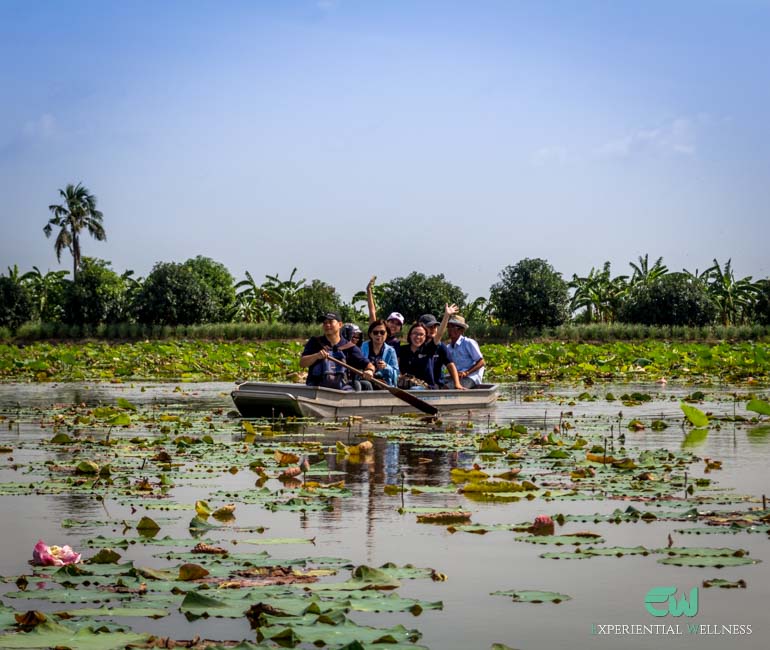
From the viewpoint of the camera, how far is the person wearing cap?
17906mm

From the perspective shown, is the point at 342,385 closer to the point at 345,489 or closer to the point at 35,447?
the point at 35,447

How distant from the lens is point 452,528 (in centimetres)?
727

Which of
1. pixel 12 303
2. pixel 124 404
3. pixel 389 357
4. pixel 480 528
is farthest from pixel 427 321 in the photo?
pixel 12 303

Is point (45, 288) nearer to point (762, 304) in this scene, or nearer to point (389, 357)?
point (762, 304)

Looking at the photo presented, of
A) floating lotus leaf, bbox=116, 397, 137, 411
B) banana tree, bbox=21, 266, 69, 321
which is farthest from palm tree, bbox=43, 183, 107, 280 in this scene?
floating lotus leaf, bbox=116, 397, 137, 411

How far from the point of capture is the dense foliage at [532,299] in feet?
204

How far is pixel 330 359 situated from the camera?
51.0 feet

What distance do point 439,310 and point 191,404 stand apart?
4508 cm

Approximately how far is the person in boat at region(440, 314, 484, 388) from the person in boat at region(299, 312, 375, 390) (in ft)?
6.73

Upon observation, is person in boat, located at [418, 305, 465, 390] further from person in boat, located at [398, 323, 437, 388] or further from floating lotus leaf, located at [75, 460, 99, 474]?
floating lotus leaf, located at [75, 460, 99, 474]

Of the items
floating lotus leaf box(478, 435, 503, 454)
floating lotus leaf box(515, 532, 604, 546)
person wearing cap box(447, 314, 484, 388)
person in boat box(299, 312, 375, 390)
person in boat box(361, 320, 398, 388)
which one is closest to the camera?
floating lotus leaf box(515, 532, 604, 546)

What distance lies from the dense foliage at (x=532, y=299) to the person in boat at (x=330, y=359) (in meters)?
46.6

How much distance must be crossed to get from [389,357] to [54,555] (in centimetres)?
1072

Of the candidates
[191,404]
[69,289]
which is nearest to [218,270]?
[69,289]
